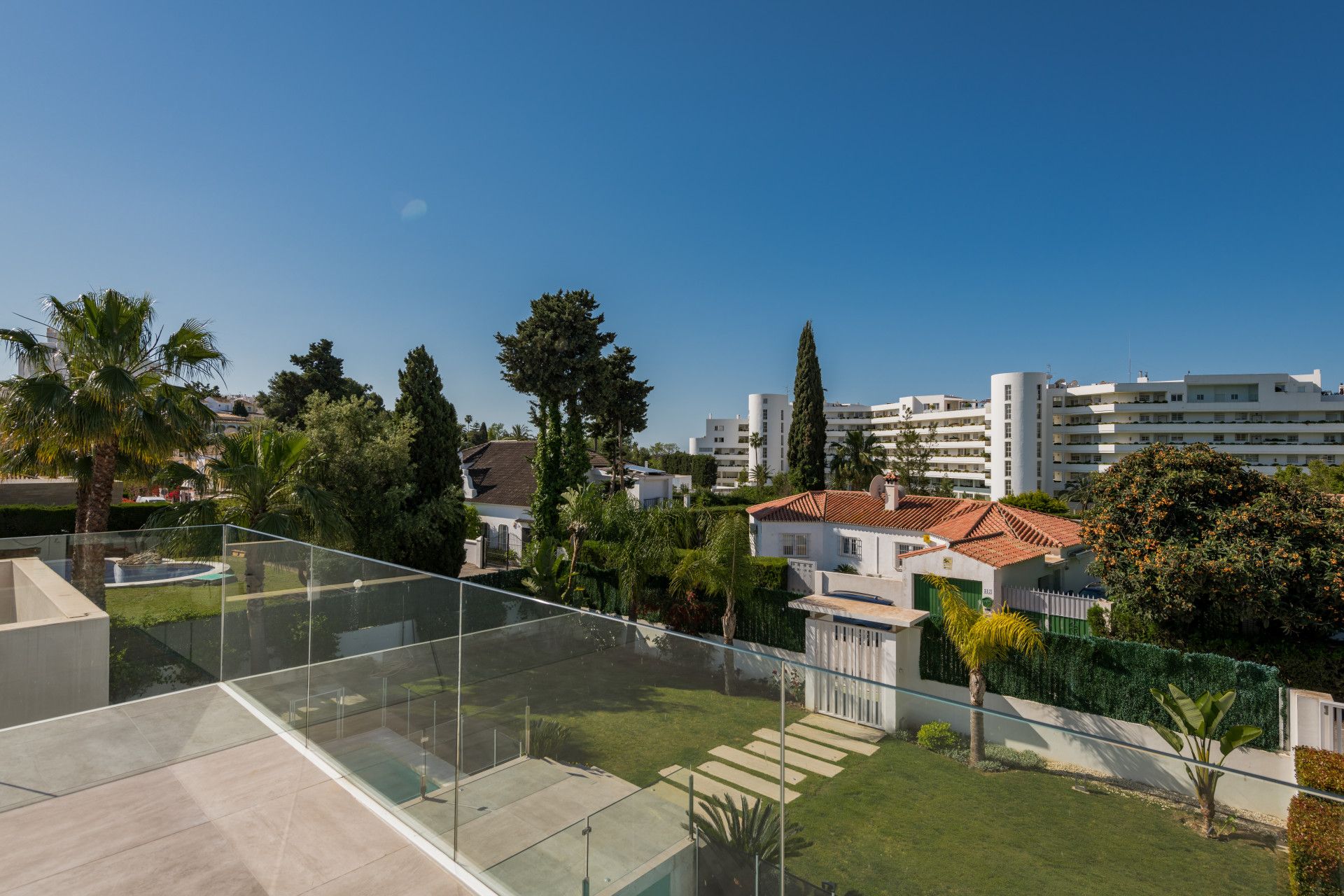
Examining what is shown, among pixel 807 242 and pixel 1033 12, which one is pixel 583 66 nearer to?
pixel 1033 12

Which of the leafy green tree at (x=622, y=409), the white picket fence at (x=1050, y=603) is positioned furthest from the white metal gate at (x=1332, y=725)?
the leafy green tree at (x=622, y=409)

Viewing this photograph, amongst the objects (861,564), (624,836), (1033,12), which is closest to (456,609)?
(624,836)

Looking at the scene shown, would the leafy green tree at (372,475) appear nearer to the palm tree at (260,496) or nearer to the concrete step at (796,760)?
the palm tree at (260,496)

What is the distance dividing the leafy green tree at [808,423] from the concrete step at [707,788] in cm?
3825

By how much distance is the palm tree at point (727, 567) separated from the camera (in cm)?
1659

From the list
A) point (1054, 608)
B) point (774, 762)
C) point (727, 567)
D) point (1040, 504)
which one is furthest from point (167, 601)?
point (1040, 504)

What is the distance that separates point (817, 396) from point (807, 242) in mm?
12560

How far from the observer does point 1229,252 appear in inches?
1873

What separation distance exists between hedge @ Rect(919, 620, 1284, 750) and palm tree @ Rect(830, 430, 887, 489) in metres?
33.4

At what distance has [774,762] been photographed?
8.79 feet

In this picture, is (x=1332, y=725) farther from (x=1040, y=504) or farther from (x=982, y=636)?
(x=1040, y=504)

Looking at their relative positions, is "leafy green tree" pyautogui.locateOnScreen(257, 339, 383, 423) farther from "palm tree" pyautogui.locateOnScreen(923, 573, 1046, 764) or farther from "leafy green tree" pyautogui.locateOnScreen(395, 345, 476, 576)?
"palm tree" pyautogui.locateOnScreen(923, 573, 1046, 764)

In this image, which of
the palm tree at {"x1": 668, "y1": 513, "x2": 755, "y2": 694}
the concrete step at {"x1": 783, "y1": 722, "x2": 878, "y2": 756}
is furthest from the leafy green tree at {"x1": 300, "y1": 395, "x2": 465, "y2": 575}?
the concrete step at {"x1": 783, "y1": 722, "x2": 878, "y2": 756}

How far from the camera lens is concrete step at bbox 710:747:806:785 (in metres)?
2.61
